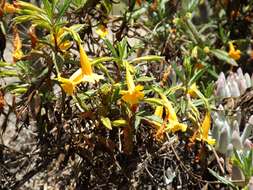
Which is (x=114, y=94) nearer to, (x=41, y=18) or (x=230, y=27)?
(x=41, y=18)

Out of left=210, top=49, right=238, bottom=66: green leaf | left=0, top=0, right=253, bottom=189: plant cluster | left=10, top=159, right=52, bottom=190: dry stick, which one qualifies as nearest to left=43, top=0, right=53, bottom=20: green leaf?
left=0, top=0, right=253, bottom=189: plant cluster

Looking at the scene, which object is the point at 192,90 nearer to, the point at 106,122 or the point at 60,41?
the point at 106,122

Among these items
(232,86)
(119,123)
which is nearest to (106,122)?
(119,123)

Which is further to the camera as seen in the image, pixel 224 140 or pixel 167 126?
pixel 224 140

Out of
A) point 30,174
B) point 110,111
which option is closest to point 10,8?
point 110,111

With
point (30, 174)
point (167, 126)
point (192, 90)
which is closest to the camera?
point (167, 126)

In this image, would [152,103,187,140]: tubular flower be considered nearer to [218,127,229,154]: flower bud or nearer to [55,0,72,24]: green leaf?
[218,127,229,154]: flower bud

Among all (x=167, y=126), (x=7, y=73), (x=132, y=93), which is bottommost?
(x=167, y=126)

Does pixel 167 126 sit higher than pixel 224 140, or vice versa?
pixel 167 126

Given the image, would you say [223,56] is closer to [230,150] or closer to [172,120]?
[230,150]

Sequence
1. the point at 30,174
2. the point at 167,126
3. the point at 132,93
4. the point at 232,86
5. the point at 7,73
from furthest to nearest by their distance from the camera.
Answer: the point at 232,86
the point at 30,174
the point at 7,73
the point at 167,126
the point at 132,93
